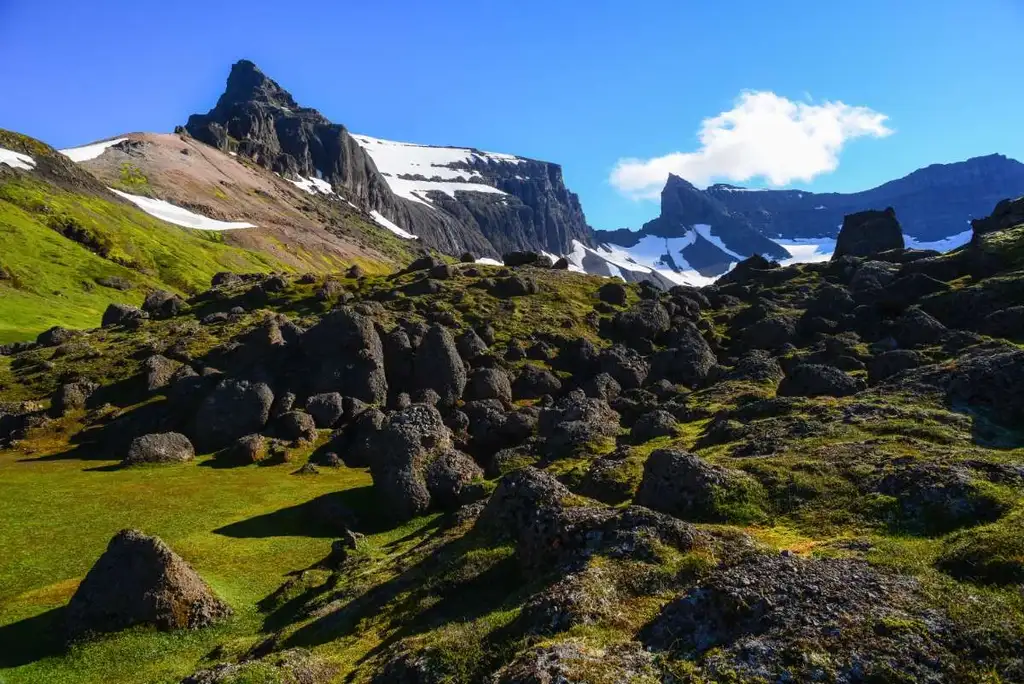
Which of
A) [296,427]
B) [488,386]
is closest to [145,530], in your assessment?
[296,427]

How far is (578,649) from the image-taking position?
14.7 m

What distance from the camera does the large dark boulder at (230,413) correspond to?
61.5m

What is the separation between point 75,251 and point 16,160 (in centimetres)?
5977

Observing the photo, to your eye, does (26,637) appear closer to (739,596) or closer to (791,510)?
(739,596)

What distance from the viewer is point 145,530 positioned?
3959cm

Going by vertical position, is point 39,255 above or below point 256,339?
above

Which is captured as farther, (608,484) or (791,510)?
(608,484)

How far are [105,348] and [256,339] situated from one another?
22.0 metres

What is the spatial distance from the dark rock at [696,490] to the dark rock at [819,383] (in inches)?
979

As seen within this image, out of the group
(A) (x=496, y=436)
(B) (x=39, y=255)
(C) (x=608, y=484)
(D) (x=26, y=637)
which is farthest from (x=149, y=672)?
(B) (x=39, y=255)

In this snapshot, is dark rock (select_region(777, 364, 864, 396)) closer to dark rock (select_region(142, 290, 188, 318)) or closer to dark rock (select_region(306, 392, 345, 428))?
dark rock (select_region(306, 392, 345, 428))

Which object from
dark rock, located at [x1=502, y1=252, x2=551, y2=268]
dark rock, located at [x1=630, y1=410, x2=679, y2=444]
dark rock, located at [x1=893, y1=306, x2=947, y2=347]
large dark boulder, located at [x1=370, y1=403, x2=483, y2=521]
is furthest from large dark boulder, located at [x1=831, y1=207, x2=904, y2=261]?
large dark boulder, located at [x1=370, y1=403, x2=483, y2=521]

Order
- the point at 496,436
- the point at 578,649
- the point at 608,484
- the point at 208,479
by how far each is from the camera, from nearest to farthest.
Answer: the point at 578,649
the point at 608,484
the point at 208,479
the point at 496,436

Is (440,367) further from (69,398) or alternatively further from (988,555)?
(988,555)
